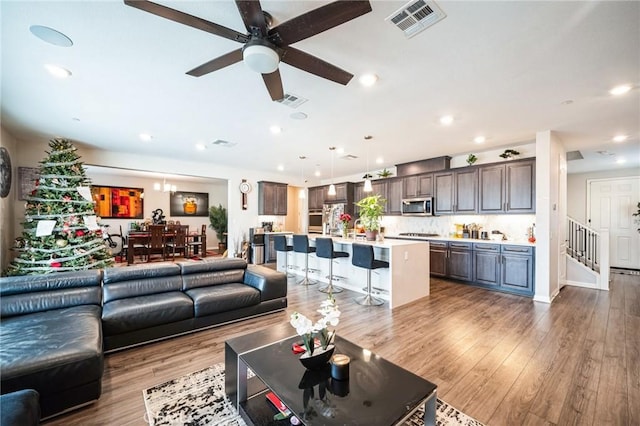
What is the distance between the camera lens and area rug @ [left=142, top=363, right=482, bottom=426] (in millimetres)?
1740

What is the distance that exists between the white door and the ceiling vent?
8609 mm

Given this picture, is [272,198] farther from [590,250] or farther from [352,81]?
[590,250]

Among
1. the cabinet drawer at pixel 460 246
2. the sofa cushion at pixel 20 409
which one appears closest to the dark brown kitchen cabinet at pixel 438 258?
the cabinet drawer at pixel 460 246

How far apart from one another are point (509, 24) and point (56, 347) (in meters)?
3.95

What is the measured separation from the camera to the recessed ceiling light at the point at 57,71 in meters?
2.57

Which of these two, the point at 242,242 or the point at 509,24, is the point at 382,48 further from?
the point at 242,242

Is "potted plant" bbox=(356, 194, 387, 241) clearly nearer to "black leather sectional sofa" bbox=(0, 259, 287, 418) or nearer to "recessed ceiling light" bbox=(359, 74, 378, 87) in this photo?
"black leather sectional sofa" bbox=(0, 259, 287, 418)

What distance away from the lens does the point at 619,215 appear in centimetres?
693

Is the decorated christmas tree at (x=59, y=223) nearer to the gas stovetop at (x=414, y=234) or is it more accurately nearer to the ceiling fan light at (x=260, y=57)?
the ceiling fan light at (x=260, y=57)

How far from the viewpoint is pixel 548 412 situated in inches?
72.7

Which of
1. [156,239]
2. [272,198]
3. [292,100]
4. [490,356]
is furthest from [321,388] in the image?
[156,239]

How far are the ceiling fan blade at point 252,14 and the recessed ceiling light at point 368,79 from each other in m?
1.27

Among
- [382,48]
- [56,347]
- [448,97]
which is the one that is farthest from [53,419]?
[448,97]

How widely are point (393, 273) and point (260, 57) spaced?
3291 mm
